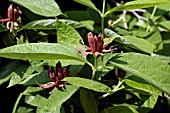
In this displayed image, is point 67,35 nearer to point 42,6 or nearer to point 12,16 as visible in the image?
point 42,6

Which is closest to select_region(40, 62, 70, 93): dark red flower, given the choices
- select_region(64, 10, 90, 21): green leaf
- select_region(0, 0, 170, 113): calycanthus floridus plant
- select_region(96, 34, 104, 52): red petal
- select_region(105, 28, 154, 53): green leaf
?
select_region(0, 0, 170, 113): calycanthus floridus plant

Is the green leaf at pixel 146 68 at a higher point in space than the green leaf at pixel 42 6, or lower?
lower

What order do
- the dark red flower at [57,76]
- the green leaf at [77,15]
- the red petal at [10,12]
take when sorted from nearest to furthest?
the dark red flower at [57,76]
the red petal at [10,12]
the green leaf at [77,15]

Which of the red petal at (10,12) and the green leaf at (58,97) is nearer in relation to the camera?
the green leaf at (58,97)

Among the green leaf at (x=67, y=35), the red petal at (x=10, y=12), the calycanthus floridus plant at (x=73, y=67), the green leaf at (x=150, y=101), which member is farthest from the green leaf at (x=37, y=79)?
the green leaf at (x=150, y=101)

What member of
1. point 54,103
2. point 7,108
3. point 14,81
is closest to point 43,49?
point 54,103

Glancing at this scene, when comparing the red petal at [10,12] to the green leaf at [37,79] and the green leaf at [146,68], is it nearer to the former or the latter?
the green leaf at [37,79]

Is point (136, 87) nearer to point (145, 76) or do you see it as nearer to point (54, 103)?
point (145, 76)
